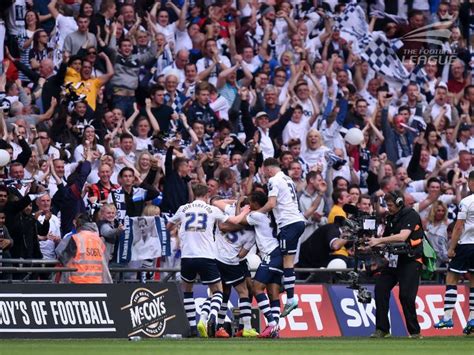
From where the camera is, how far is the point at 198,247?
859 inches

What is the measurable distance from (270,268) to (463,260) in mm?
3031

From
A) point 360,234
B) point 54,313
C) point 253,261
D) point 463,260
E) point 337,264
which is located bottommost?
point 337,264

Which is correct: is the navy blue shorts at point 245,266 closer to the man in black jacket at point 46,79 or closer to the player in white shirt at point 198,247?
the player in white shirt at point 198,247

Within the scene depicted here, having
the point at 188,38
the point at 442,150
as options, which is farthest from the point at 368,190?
the point at 188,38

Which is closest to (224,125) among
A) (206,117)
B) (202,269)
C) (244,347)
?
(206,117)

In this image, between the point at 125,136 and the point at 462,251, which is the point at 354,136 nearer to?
the point at 125,136

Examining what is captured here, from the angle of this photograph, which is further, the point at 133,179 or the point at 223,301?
the point at 133,179

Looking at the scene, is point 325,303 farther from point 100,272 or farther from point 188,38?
point 188,38

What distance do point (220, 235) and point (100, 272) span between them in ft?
6.49

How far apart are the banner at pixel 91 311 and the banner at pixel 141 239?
1.24 m

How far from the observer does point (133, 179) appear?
2403 cm

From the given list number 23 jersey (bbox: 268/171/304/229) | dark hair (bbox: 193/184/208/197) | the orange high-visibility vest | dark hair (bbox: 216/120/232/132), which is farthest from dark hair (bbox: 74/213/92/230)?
dark hair (bbox: 216/120/232/132)

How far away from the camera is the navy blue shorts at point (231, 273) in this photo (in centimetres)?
2212

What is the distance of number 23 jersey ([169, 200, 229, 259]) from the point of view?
21.8 m
